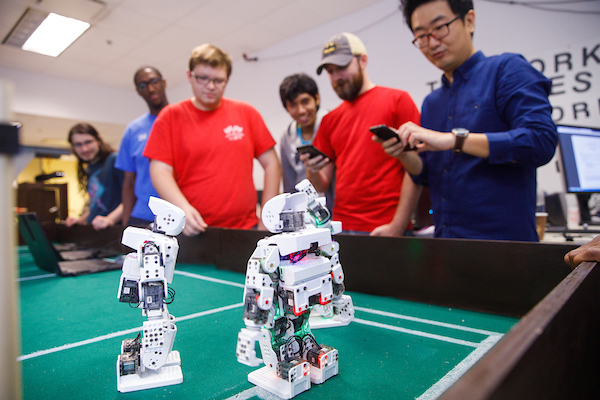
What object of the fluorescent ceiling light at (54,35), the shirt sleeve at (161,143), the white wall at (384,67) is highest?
the fluorescent ceiling light at (54,35)

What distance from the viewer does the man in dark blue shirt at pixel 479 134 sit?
1626mm

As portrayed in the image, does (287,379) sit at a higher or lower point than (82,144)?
lower

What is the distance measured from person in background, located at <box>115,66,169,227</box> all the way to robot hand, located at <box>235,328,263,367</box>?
230cm

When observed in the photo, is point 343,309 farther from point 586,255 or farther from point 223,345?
point 586,255

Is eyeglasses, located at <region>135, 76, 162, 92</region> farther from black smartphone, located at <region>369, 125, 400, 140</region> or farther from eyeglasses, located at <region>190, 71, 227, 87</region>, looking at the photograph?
black smartphone, located at <region>369, 125, 400, 140</region>

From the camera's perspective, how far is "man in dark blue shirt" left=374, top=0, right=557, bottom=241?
1.63 meters

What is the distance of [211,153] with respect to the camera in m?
2.68

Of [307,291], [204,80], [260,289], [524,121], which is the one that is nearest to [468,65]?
[524,121]

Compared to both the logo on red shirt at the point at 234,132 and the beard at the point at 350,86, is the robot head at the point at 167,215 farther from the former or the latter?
the beard at the point at 350,86

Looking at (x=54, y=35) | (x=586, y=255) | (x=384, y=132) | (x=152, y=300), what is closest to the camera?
(x=586, y=255)

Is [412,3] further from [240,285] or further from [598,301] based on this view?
[240,285]

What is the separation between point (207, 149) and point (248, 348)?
5.99 feet

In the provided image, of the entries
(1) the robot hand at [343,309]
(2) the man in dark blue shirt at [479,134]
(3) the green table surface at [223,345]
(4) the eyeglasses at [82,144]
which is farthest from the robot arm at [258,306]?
(4) the eyeglasses at [82,144]

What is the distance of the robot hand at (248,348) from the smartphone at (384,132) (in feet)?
3.48
